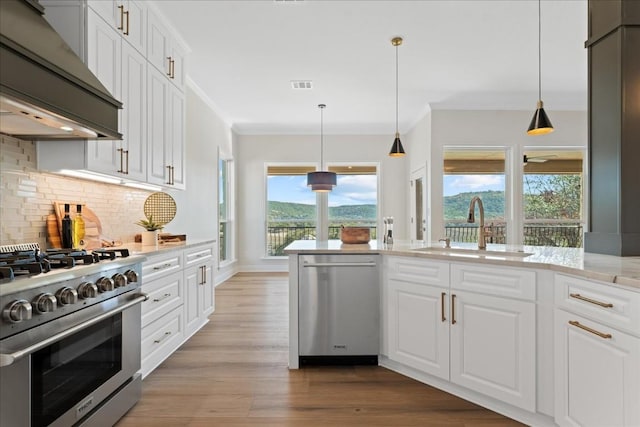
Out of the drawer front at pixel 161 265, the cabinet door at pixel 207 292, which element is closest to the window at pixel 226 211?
the cabinet door at pixel 207 292

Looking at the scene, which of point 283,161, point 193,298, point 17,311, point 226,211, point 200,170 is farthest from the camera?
point 283,161

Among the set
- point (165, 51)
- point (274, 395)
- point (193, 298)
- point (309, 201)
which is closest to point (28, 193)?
point (193, 298)

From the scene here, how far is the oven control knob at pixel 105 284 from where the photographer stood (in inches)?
69.7

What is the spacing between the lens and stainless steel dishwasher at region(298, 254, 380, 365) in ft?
8.98

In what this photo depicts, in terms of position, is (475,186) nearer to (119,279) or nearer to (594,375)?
(594,375)

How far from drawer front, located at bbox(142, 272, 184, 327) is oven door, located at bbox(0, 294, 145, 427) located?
1.06 feet

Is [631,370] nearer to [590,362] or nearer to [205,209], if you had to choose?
[590,362]

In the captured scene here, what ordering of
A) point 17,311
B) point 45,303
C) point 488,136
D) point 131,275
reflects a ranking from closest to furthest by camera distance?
1. point 17,311
2. point 45,303
3. point 131,275
4. point 488,136

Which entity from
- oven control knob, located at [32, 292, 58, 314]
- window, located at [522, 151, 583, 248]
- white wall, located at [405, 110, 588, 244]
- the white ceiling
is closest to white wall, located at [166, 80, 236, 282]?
the white ceiling

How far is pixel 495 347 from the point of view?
2.09 meters

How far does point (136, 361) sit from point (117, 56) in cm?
201

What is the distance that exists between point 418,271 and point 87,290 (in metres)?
1.91

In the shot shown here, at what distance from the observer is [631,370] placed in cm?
140

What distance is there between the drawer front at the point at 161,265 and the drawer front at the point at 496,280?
6.56ft
